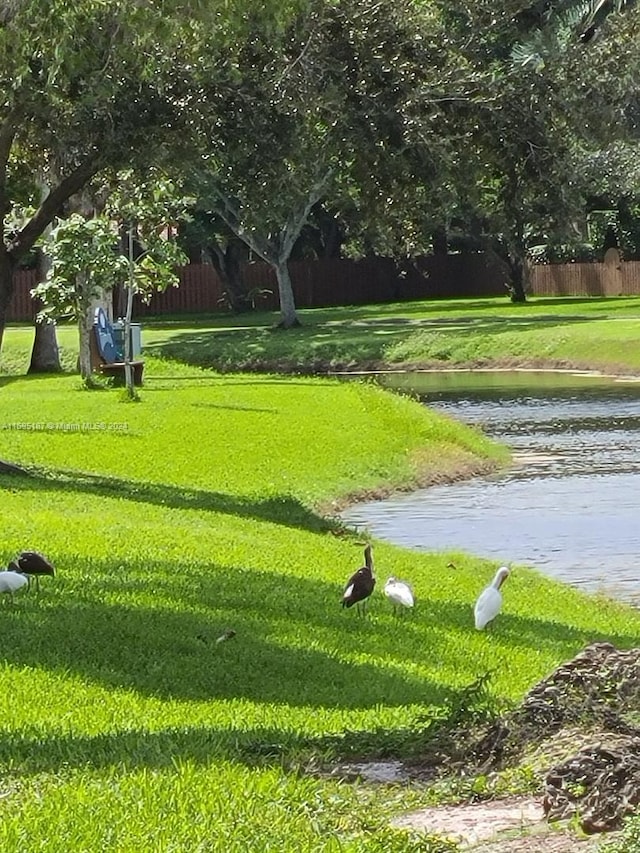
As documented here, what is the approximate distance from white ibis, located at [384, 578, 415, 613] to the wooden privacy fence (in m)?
57.3

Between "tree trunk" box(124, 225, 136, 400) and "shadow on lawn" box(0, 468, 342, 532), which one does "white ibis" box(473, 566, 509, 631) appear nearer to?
"shadow on lawn" box(0, 468, 342, 532)

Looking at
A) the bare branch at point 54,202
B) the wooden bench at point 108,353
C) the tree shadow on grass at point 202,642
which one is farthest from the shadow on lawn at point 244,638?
the wooden bench at point 108,353

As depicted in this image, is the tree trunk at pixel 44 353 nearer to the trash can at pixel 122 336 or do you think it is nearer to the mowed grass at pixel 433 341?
the trash can at pixel 122 336

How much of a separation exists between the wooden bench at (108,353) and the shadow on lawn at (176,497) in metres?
14.9

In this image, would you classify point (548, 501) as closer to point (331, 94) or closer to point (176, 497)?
point (176, 497)

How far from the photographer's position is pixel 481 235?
227 feet

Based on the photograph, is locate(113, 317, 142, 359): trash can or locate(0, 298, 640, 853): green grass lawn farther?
locate(113, 317, 142, 359): trash can

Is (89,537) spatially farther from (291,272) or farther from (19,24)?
(291,272)

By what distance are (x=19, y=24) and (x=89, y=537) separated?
527 centimetres

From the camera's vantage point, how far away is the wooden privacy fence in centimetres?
7231

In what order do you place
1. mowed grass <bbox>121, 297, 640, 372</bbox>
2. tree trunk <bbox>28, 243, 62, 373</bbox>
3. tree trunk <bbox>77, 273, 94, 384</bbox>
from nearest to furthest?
tree trunk <bbox>77, 273, 94, 384</bbox>
tree trunk <bbox>28, 243, 62, 373</bbox>
mowed grass <bbox>121, 297, 640, 372</bbox>

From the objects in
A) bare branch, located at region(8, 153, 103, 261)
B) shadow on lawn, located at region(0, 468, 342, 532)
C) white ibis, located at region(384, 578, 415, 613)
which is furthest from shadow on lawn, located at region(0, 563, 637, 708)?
bare branch, located at region(8, 153, 103, 261)

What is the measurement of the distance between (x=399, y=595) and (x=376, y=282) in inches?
2644

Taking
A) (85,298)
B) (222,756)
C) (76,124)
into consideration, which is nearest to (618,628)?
(222,756)
